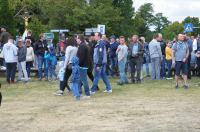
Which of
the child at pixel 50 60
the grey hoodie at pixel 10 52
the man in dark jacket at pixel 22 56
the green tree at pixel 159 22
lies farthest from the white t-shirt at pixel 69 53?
the green tree at pixel 159 22

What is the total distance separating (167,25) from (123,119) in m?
152

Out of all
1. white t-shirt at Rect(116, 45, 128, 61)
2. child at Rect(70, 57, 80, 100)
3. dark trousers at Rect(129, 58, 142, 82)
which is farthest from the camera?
dark trousers at Rect(129, 58, 142, 82)

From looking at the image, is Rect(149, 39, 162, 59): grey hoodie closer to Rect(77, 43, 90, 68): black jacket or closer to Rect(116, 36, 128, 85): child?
Rect(116, 36, 128, 85): child

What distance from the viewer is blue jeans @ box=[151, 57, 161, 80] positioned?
76.9 ft

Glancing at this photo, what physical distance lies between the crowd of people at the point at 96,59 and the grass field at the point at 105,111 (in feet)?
2.22

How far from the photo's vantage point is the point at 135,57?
22.2 meters

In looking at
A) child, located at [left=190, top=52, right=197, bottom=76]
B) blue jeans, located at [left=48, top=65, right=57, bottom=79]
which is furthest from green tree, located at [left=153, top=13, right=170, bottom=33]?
blue jeans, located at [left=48, top=65, right=57, bottom=79]

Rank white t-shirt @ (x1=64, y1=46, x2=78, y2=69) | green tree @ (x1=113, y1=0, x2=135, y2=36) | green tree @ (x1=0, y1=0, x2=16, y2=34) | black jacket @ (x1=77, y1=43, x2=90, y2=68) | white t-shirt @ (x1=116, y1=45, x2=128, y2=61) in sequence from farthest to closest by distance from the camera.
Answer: green tree @ (x1=113, y1=0, x2=135, y2=36)
green tree @ (x1=0, y1=0, x2=16, y2=34)
white t-shirt @ (x1=116, y1=45, x2=128, y2=61)
white t-shirt @ (x1=64, y1=46, x2=78, y2=69)
black jacket @ (x1=77, y1=43, x2=90, y2=68)

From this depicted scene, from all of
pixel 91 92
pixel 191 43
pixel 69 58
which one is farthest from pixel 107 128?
pixel 191 43

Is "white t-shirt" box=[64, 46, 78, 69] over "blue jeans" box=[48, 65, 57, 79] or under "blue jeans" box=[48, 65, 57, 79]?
over

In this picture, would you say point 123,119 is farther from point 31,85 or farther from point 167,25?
point 167,25

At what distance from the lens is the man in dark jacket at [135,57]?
2208 centimetres

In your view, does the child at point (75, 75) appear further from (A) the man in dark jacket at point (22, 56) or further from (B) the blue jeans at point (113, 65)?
(B) the blue jeans at point (113, 65)

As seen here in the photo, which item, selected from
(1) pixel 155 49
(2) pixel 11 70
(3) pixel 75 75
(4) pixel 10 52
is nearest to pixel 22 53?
(4) pixel 10 52
